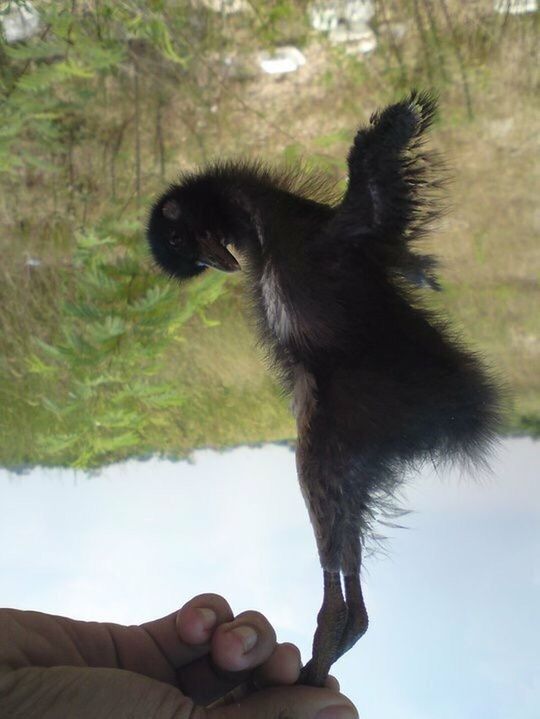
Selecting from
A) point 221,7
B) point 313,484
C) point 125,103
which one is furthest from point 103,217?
point 313,484

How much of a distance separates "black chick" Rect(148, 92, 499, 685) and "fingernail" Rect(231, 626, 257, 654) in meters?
0.15

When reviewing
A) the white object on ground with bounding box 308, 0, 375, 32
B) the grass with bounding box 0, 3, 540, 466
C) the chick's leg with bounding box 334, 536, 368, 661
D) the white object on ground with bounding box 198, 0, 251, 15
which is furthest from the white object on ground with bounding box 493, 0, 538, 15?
the chick's leg with bounding box 334, 536, 368, 661

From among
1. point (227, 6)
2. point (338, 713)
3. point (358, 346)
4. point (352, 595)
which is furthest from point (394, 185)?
point (227, 6)

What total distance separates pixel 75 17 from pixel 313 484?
1.69m

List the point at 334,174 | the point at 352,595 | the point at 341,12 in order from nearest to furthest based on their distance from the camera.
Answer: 1. the point at 352,595
2. the point at 334,174
3. the point at 341,12

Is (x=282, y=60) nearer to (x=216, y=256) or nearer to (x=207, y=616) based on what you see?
(x=216, y=256)

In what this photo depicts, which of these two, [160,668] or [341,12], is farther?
[341,12]

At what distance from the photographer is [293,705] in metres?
0.96

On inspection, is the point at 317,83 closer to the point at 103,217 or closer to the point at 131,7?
the point at 131,7

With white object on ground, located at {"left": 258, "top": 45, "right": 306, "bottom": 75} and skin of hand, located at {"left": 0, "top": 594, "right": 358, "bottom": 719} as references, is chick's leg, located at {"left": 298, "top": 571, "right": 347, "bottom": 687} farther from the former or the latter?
white object on ground, located at {"left": 258, "top": 45, "right": 306, "bottom": 75}

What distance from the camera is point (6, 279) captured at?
2373 millimetres

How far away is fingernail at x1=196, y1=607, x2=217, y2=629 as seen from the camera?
3.53 ft

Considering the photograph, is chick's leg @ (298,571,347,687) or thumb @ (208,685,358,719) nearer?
thumb @ (208,685,358,719)

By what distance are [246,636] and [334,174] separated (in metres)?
1.40
